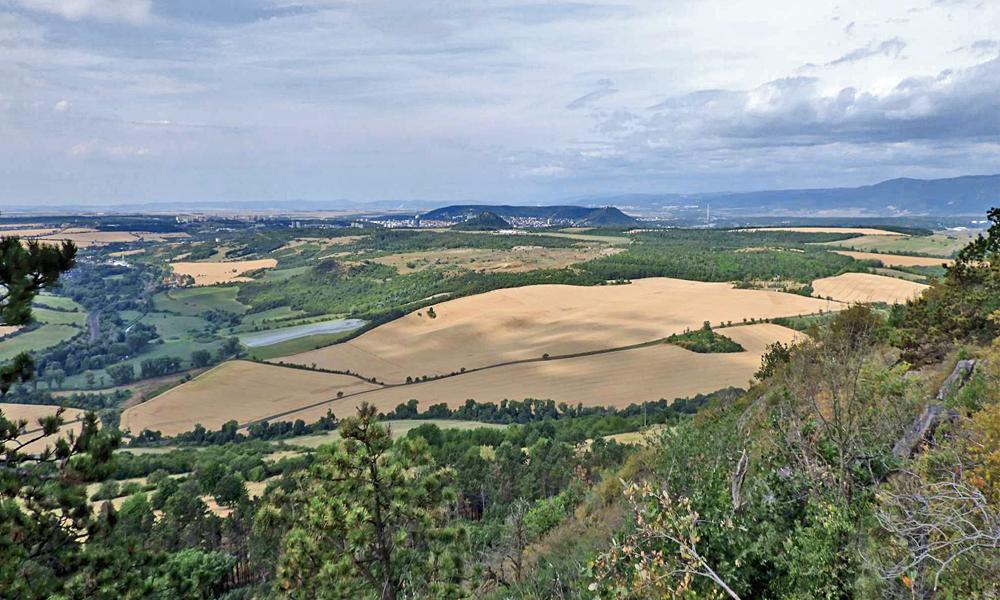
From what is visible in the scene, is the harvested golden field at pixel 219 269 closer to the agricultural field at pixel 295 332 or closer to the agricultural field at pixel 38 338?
the agricultural field at pixel 38 338

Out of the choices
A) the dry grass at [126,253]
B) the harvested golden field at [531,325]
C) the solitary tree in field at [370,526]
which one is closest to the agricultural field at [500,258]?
the harvested golden field at [531,325]

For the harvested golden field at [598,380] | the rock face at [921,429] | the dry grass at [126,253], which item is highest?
the rock face at [921,429]

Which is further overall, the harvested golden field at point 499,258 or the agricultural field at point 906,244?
the agricultural field at point 906,244

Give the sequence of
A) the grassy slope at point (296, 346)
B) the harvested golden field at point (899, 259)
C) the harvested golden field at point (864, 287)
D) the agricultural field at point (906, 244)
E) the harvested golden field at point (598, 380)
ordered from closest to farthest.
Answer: the harvested golden field at point (598, 380) → the grassy slope at point (296, 346) → the harvested golden field at point (864, 287) → the harvested golden field at point (899, 259) → the agricultural field at point (906, 244)

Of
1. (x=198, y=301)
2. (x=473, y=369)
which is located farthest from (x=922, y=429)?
(x=198, y=301)

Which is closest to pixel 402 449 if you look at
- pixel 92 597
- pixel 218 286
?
pixel 92 597

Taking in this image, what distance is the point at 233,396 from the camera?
60.4 metres

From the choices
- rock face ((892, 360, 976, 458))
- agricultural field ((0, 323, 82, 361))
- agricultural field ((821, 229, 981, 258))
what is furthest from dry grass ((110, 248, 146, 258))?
rock face ((892, 360, 976, 458))

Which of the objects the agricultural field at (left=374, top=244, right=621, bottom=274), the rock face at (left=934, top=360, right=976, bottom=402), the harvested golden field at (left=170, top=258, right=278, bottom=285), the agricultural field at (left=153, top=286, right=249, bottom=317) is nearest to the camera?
the rock face at (left=934, top=360, right=976, bottom=402)

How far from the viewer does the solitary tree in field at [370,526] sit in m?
10.0

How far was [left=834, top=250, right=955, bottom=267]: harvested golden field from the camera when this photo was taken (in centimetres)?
11312

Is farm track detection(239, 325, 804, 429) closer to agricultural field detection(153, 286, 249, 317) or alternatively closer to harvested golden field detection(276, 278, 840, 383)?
harvested golden field detection(276, 278, 840, 383)

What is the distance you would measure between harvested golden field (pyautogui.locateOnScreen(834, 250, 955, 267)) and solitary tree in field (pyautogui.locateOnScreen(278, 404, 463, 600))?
427 feet

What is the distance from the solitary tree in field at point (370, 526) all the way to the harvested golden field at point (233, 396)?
50.1 metres
